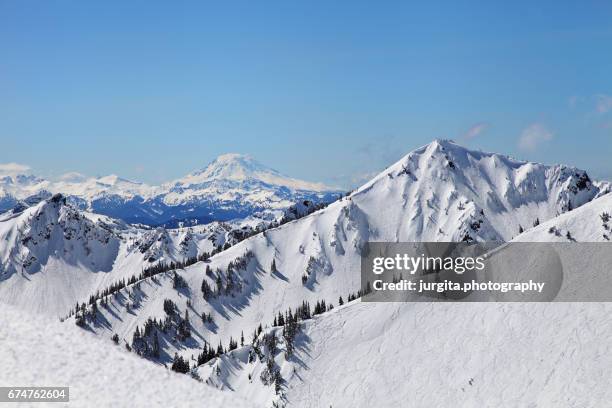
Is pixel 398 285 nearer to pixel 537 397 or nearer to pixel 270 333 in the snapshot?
pixel 270 333

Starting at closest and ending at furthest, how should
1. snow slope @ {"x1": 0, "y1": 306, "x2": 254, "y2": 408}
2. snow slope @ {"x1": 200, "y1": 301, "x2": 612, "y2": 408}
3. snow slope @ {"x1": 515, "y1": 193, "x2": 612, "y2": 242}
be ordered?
snow slope @ {"x1": 0, "y1": 306, "x2": 254, "y2": 408}, snow slope @ {"x1": 200, "y1": 301, "x2": 612, "y2": 408}, snow slope @ {"x1": 515, "y1": 193, "x2": 612, "y2": 242}

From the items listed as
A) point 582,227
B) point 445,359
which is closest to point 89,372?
point 445,359

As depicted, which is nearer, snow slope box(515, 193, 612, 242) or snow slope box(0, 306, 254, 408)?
snow slope box(0, 306, 254, 408)

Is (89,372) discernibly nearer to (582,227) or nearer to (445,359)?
(445,359)

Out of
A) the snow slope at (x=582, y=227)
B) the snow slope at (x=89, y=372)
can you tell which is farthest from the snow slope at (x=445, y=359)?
the snow slope at (x=89, y=372)

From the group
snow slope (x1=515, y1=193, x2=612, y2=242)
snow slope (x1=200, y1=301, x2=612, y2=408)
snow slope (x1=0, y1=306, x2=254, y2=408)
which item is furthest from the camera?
snow slope (x1=515, y1=193, x2=612, y2=242)

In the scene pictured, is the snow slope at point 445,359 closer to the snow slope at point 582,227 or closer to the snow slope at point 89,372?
the snow slope at point 582,227

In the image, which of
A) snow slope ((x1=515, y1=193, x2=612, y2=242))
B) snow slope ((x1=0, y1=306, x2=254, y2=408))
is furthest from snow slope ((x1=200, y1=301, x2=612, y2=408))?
snow slope ((x1=0, y1=306, x2=254, y2=408))

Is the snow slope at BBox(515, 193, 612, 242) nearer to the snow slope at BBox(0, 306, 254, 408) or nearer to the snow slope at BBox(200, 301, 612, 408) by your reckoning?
the snow slope at BBox(200, 301, 612, 408)

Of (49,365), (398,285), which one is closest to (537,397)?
(398,285)
